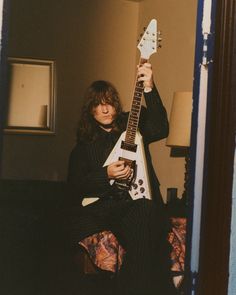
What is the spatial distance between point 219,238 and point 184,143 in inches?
56.0

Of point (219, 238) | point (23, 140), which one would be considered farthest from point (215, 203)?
point (23, 140)

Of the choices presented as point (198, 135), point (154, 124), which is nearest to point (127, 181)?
point (154, 124)

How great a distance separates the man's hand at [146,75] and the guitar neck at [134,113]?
0.02 metres

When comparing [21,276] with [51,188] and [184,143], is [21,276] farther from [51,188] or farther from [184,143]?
[184,143]

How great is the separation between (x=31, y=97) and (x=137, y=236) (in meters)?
1.71

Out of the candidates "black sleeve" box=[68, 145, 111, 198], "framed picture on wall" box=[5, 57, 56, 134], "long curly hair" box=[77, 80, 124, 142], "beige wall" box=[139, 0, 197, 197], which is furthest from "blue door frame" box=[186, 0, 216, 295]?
"framed picture on wall" box=[5, 57, 56, 134]

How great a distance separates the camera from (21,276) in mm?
2561

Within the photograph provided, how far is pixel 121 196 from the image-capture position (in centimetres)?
253

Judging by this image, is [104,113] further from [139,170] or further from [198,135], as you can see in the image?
[198,135]

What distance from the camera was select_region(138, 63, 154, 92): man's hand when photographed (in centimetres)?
241

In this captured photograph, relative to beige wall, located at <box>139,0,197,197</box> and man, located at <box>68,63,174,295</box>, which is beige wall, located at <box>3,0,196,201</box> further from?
man, located at <box>68,63,174,295</box>

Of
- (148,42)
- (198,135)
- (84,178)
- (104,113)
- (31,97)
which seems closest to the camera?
(198,135)

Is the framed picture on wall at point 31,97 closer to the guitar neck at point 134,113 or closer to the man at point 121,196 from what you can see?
the man at point 121,196

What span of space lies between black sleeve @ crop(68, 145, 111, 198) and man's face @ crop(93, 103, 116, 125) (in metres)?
0.19
